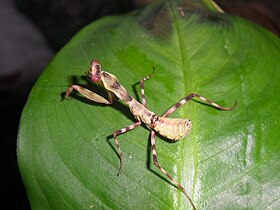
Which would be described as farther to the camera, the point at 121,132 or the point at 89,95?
the point at 89,95

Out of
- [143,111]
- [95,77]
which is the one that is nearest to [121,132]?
[143,111]

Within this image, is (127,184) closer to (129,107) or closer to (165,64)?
(129,107)

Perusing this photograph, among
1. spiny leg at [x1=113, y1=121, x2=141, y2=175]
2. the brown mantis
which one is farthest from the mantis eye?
spiny leg at [x1=113, y1=121, x2=141, y2=175]

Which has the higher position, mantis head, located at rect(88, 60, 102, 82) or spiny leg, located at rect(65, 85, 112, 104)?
mantis head, located at rect(88, 60, 102, 82)

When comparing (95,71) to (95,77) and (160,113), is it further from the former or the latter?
(160,113)

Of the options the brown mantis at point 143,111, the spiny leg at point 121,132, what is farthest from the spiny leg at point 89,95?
the spiny leg at point 121,132

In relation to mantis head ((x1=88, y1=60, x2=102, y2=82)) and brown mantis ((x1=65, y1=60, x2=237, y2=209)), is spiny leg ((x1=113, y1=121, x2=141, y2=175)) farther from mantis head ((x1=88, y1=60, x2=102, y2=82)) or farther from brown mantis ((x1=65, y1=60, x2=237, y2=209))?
mantis head ((x1=88, y1=60, x2=102, y2=82))

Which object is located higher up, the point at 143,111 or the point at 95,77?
the point at 95,77
